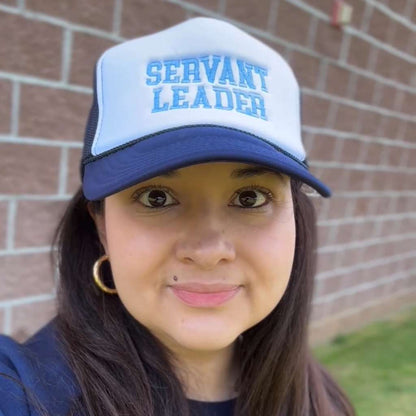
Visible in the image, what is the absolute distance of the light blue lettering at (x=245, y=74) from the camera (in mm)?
1062

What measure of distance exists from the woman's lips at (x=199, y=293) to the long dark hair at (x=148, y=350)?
214 mm

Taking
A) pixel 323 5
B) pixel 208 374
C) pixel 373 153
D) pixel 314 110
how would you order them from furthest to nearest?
pixel 373 153
pixel 314 110
pixel 323 5
pixel 208 374

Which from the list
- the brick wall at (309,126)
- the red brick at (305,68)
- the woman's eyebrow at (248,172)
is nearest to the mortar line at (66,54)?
the brick wall at (309,126)

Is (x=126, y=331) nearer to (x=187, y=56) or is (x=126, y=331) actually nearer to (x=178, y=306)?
(x=178, y=306)

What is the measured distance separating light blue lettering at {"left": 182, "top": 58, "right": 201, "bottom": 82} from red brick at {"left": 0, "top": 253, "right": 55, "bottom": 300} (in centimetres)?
96

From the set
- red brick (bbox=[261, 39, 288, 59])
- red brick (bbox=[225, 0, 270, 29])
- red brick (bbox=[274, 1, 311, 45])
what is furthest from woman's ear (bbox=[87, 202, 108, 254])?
red brick (bbox=[274, 1, 311, 45])

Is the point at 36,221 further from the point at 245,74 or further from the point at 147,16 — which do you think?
the point at 245,74

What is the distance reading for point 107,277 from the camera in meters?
1.26

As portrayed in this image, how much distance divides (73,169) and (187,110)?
0.95 meters

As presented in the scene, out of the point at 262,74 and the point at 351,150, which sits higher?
the point at 262,74

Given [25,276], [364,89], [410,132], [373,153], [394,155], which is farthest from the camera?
[410,132]

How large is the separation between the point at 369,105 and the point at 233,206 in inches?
89.9

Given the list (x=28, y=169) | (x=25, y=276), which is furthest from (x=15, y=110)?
(x=25, y=276)

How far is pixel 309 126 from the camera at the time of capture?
266 centimetres
